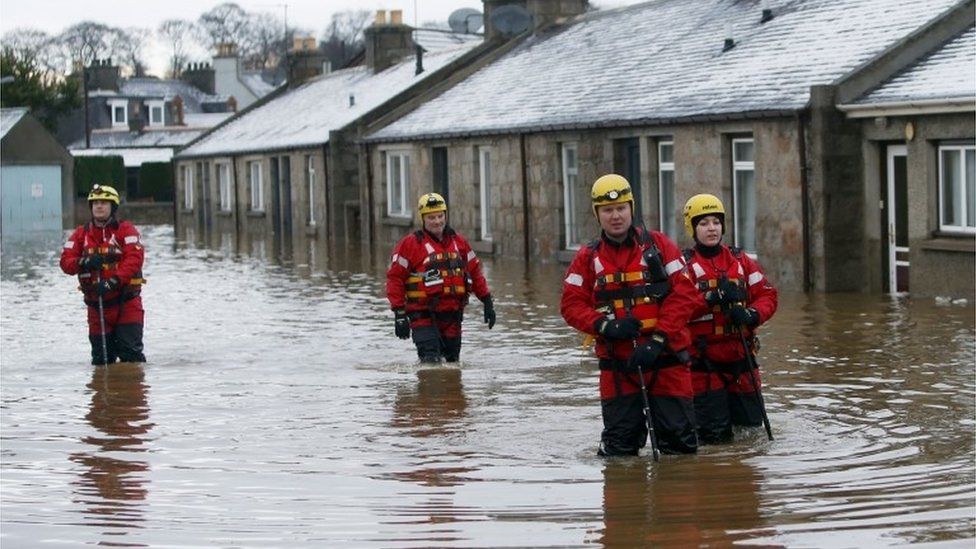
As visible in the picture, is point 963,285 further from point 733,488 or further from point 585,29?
point 585,29

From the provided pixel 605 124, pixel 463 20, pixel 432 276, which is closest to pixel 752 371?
pixel 432 276

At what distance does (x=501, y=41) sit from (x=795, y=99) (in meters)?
20.9

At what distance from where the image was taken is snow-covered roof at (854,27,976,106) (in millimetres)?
22812

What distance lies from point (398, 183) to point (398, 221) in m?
1.01

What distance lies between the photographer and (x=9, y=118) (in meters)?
65.2

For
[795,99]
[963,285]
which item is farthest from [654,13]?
[963,285]

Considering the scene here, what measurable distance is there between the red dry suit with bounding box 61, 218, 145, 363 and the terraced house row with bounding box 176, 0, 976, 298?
1030 cm

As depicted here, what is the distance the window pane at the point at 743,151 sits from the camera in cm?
2678

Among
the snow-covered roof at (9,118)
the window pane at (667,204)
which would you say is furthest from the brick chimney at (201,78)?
the window pane at (667,204)

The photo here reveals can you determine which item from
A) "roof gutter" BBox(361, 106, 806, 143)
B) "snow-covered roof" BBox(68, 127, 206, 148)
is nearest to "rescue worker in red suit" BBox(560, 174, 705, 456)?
"roof gutter" BBox(361, 106, 806, 143)

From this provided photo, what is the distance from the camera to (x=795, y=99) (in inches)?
991

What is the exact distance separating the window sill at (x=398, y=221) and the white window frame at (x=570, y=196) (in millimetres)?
8826

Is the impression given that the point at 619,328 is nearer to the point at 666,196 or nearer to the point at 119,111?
the point at 666,196

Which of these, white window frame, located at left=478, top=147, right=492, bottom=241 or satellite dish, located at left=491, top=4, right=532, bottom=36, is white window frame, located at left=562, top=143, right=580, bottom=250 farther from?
satellite dish, located at left=491, top=4, right=532, bottom=36
